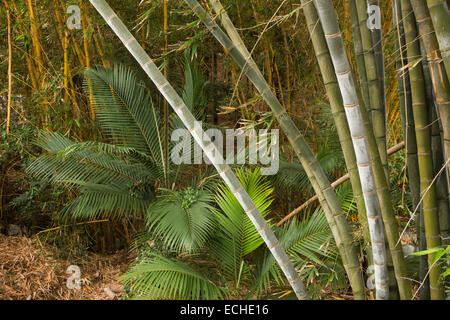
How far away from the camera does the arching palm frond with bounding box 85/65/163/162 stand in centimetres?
276

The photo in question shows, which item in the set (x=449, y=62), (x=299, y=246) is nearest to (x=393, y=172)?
(x=299, y=246)

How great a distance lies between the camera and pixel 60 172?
2.61 m

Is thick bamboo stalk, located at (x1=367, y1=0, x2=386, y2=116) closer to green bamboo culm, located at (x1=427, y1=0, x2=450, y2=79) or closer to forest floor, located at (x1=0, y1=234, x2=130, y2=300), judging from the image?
green bamboo culm, located at (x1=427, y1=0, x2=450, y2=79)

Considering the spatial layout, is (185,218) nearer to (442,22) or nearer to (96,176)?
(96,176)

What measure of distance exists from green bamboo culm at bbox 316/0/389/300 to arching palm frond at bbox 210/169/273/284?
3.16 feet

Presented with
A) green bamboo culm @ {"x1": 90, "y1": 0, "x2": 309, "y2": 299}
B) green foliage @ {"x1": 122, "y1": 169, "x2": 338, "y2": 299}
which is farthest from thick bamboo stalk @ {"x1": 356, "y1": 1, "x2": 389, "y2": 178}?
green foliage @ {"x1": 122, "y1": 169, "x2": 338, "y2": 299}

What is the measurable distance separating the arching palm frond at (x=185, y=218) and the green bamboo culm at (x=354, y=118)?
1.02 meters

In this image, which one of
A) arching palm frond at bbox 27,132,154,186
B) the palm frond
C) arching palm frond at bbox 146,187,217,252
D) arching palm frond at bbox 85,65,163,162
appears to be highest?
arching palm frond at bbox 85,65,163,162

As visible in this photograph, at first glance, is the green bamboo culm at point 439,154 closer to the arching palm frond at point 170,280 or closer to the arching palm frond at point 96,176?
the arching palm frond at point 170,280

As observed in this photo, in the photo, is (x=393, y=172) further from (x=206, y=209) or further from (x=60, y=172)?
(x=60, y=172)

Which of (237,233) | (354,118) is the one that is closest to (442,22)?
(354,118)

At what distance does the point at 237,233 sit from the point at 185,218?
0.97 ft

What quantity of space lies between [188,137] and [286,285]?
1254 mm

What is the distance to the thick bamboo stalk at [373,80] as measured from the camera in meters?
1.30
